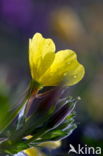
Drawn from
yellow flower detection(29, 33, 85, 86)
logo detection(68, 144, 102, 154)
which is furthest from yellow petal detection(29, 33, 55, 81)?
logo detection(68, 144, 102, 154)

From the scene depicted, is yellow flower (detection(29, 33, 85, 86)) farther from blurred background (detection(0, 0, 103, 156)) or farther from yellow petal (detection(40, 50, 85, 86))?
blurred background (detection(0, 0, 103, 156))

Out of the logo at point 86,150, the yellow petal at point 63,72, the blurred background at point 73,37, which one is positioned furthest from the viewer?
the blurred background at point 73,37

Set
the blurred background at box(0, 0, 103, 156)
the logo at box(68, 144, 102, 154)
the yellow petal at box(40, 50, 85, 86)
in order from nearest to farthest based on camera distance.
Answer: the yellow petal at box(40, 50, 85, 86) → the logo at box(68, 144, 102, 154) → the blurred background at box(0, 0, 103, 156)

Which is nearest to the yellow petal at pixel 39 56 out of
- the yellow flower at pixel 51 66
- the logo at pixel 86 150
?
the yellow flower at pixel 51 66

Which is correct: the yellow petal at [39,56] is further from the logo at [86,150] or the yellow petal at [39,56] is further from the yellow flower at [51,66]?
the logo at [86,150]

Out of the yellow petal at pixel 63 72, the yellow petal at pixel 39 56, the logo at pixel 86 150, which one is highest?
the yellow petal at pixel 39 56

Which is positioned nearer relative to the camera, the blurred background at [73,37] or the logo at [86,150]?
the logo at [86,150]

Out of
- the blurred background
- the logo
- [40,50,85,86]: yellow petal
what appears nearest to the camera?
[40,50,85,86]: yellow petal

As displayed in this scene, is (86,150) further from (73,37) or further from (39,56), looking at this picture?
(73,37)

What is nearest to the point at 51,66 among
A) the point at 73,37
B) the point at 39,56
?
the point at 39,56
